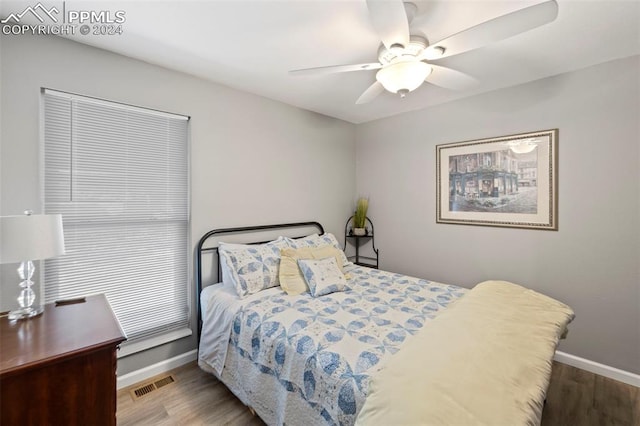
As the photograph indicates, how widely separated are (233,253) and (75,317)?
43.8 inches

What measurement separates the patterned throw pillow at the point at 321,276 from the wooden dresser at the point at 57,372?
1363 millimetres

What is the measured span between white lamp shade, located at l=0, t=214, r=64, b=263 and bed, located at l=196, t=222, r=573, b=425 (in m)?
1.13

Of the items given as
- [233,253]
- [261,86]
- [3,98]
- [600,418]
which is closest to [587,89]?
[600,418]

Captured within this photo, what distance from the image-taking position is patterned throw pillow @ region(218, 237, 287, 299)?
2352mm

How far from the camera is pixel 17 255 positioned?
4.50 ft

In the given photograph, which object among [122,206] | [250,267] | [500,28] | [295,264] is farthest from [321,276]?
[500,28]

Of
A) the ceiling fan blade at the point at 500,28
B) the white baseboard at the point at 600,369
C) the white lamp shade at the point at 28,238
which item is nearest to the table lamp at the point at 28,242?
the white lamp shade at the point at 28,238

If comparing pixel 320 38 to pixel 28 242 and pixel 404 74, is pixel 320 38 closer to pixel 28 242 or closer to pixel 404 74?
pixel 404 74

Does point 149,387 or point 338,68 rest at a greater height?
point 338,68

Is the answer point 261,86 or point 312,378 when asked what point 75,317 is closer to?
point 312,378

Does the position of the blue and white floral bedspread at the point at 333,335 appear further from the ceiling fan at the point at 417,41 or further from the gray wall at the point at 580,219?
the ceiling fan at the point at 417,41

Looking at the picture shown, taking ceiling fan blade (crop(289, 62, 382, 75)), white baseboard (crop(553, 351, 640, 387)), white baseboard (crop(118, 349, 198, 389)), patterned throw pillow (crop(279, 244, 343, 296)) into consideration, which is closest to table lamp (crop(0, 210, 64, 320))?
white baseboard (crop(118, 349, 198, 389))

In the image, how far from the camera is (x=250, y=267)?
95.8 inches

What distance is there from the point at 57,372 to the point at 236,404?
1249mm
